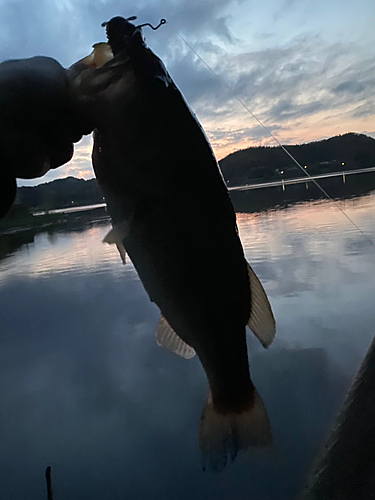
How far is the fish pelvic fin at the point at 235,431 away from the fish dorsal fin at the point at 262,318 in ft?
1.05

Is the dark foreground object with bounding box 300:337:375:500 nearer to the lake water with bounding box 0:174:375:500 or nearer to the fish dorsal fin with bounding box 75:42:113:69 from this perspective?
the lake water with bounding box 0:174:375:500

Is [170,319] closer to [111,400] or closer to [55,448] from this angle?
[55,448]

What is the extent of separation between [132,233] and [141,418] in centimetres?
277

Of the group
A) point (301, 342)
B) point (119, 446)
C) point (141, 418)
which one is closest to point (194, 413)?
point (141, 418)

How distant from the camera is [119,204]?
1.01 metres

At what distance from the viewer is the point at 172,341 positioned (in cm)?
127

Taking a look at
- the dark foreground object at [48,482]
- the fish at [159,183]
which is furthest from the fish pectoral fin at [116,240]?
the dark foreground object at [48,482]

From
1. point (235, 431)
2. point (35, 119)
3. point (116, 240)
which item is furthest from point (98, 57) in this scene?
point (235, 431)

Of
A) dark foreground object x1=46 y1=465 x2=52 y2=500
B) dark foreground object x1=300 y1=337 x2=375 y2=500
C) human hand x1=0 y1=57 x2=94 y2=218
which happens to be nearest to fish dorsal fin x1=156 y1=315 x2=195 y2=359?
human hand x1=0 y1=57 x2=94 y2=218

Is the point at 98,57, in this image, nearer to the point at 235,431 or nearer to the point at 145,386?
the point at 235,431

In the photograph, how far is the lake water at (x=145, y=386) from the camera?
256 centimetres

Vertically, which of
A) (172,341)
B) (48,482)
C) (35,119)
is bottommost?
(48,482)

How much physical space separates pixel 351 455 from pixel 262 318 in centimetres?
123

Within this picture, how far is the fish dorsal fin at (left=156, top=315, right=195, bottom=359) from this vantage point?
1.25 meters
